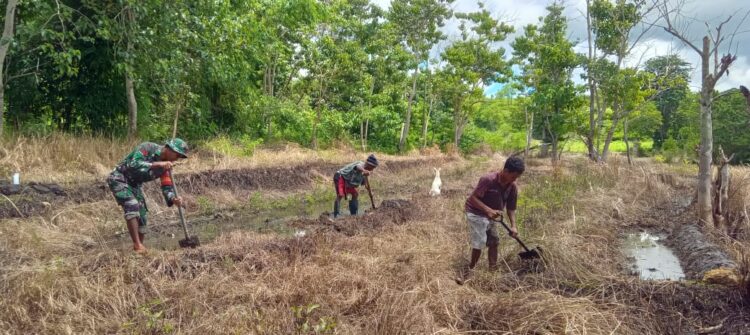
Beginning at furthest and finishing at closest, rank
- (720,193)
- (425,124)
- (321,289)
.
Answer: (425,124) → (720,193) → (321,289)

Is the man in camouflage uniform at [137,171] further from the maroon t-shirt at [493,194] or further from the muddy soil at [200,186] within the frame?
the maroon t-shirt at [493,194]

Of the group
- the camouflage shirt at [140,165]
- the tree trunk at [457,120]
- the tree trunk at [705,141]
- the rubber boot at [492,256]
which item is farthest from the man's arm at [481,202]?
the tree trunk at [457,120]

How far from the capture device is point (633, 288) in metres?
4.62

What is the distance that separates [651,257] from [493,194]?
3497 millimetres

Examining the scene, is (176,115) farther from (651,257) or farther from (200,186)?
(651,257)

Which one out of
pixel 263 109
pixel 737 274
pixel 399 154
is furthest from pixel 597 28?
pixel 737 274

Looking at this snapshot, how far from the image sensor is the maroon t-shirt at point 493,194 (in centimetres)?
511

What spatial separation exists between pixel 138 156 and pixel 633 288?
5409mm

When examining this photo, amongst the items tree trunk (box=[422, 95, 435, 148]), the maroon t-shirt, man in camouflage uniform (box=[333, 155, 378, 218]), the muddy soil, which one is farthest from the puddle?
tree trunk (box=[422, 95, 435, 148])

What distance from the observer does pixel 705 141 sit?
778 cm

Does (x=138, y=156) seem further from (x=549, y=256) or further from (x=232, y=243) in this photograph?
(x=549, y=256)

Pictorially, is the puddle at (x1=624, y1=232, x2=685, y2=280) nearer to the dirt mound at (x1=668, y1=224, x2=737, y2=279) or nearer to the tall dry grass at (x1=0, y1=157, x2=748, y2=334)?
the dirt mound at (x1=668, y1=224, x2=737, y2=279)

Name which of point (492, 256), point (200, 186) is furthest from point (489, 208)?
point (200, 186)

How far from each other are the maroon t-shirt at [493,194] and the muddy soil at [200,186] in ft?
19.9
